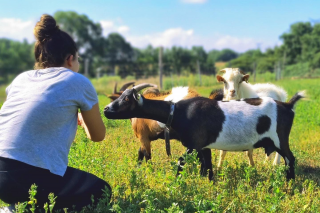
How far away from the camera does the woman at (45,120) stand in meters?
2.82

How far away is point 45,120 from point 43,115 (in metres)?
0.04

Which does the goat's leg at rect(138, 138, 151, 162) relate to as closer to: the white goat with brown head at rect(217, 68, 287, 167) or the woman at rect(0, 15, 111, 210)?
the white goat with brown head at rect(217, 68, 287, 167)

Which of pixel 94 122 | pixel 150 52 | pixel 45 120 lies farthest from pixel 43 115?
pixel 150 52

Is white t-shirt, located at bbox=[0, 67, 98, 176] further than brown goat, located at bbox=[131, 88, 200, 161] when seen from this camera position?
No

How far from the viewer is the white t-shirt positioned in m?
2.81

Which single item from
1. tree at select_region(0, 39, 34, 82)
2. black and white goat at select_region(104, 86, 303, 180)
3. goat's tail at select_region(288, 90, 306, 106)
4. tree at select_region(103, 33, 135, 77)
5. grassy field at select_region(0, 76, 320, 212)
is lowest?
grassy field at select_region(0, 76, 320, 212)

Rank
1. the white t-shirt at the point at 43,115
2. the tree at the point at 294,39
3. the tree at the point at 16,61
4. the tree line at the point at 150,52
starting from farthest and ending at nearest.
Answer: the tree at the point at 294,39
the tree line at the point at 150,52
the tree at the point at 16,61
the white t-shirt at the point at 43,115

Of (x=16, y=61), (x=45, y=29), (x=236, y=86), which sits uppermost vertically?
(x=45, y=29)

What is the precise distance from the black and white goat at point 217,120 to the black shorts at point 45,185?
1342 millimetres

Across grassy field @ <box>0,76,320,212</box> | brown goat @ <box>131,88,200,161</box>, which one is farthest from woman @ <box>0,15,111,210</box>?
brown goat @ <box>131,88,200,161</box>

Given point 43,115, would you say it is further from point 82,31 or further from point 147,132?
point 82,31

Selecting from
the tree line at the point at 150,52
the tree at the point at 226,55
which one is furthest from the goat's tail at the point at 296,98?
the tree at the point at 226,55

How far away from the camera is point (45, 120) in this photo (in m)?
2.85

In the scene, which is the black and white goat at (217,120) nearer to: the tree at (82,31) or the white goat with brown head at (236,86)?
the white goat with brown head at (236,86)
